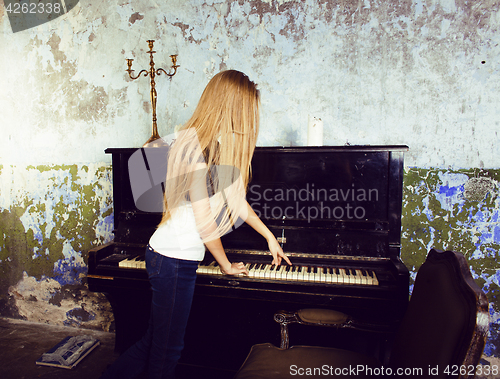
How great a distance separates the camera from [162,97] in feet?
8.54

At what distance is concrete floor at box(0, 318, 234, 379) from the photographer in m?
2.17

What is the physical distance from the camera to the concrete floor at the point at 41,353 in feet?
7.13

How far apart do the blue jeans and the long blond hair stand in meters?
0.24

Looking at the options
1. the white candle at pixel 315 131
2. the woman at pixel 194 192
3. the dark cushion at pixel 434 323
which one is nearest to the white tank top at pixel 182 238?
the woman at pixel 194 192

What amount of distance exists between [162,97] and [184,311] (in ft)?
6.21

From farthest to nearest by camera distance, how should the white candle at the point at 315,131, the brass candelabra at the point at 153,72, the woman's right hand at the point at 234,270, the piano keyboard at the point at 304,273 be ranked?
the brass candelabra at the point at 153,72 < the white candle at the point at 315,131 < the piano keyboard at the point at 304,273 < the woman's right hand at the point at 234,270

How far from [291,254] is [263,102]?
4.09ft

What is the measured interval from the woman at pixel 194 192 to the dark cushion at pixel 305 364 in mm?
367

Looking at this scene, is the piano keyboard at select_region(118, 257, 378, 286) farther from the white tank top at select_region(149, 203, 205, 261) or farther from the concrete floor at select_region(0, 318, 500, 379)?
the concrete floor at select_region(0, 318, 500, 379)

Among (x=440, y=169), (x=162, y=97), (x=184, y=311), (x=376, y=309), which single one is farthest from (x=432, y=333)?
(x=162, y=97)

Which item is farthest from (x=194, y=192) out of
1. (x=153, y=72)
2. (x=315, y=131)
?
(x=153, y=72)

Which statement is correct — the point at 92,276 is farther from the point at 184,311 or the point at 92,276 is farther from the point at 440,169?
the point at 440,169

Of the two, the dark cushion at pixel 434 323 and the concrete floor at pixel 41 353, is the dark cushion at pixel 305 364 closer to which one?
the dark cushion at pixel 434 323

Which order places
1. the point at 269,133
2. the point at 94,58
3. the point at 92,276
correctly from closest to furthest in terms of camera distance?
the point at 92,276
the point at 269,133
the point at 94,58
